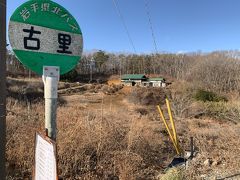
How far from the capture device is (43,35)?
75.7 inches

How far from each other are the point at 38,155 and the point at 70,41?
0.88m

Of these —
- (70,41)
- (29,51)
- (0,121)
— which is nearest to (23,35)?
(29,51)

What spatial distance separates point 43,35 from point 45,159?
2.80 ft

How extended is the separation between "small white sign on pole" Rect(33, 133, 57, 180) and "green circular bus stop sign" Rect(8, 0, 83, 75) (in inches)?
19.3

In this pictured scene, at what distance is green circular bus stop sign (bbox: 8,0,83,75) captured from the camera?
6.07ft

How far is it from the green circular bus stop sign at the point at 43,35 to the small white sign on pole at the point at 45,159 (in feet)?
1.61

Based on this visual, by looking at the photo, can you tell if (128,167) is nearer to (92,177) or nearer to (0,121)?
(92,177)

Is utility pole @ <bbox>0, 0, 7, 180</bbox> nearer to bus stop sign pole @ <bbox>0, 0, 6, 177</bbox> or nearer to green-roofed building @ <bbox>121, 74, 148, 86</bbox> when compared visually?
bus stop sign pole @ <bbox>0, 0, 6, 177</bbox>

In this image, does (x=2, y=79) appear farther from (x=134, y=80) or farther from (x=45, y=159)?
(x=134, y=80)

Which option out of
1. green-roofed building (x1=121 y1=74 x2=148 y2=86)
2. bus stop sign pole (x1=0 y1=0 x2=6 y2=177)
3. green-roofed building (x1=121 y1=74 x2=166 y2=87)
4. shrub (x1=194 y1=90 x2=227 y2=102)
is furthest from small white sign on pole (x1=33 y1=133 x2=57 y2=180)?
green-roofed building (x1=121 y1=74 x2=148 y2=86)

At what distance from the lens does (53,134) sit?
1972mm

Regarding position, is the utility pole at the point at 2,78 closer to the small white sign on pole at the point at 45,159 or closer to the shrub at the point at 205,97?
the small white sign on pole at the point at 45,159

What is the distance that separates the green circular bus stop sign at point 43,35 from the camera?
185 cm

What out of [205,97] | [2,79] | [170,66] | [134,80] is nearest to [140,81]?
[134,80]
